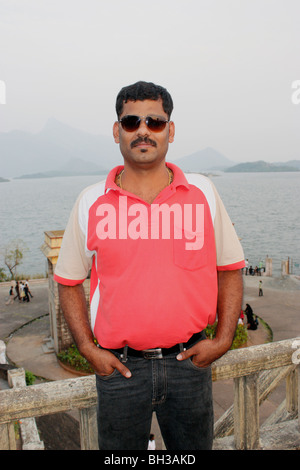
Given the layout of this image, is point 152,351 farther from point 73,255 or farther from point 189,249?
point 73,255

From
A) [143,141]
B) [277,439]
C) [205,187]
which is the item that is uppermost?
[143,141]

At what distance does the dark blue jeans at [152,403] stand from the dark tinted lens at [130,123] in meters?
1.68

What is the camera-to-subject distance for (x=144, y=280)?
2.72m

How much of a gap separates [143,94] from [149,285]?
1.44 metres

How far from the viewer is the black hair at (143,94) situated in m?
3.02

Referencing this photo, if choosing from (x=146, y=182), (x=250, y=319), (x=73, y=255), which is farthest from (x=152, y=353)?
(x=250, y=319)

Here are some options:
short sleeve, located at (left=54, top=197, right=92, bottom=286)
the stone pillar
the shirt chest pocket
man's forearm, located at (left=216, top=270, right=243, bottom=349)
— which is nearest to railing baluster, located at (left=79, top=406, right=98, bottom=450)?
short sleeve, located at (left=54, top=197, right=92, bottom=286)

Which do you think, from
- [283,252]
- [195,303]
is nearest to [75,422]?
[195,303]

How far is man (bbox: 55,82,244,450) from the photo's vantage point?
2736 millimetres

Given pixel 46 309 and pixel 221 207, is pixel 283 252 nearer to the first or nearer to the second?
pixel 46 309

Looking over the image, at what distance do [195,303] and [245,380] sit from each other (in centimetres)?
128

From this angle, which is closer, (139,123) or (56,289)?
(139,123)

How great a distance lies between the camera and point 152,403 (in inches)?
109

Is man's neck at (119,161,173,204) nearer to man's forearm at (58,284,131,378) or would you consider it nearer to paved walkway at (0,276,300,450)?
man's forearm at (58,284,131,378)
